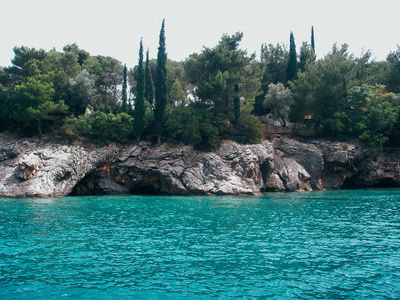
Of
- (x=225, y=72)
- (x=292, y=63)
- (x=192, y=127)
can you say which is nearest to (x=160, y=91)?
(x=192, y=127)

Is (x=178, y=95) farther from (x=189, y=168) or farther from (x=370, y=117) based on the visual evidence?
(x=370, y=117)

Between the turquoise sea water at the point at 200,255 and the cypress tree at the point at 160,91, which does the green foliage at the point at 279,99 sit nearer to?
the cypress tree at the point at 160,91

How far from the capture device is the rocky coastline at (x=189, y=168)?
38406mm

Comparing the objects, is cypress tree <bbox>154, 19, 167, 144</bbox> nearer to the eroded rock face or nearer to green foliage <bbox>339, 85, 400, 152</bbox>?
the eroded rock face

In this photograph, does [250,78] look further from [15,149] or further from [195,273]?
[195,273]

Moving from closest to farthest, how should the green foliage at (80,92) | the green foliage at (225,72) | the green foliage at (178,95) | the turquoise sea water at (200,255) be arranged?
the turquoise sea water at (200,255) < the green foliage at (80,92) < the green foliage at (178,95) < the green foliage at (225,72)

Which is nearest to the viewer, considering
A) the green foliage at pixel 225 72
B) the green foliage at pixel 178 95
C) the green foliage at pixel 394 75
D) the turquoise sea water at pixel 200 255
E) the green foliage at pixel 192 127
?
the turquoise sea water at pixel 200 255

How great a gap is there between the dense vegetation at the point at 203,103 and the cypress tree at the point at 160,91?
0.48 feet

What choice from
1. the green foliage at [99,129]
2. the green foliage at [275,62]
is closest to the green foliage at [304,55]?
the green foliage at [275,62]

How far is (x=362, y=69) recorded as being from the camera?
54562 millimetres

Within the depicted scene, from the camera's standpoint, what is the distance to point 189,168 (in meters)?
41.9

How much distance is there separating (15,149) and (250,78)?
1394 inches

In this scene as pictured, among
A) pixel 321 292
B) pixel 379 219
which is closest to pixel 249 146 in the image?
pixel 379 219

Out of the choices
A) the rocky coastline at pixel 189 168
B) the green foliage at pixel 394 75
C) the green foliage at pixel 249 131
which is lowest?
the rocky coastline at pixel 189 168
